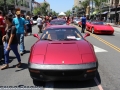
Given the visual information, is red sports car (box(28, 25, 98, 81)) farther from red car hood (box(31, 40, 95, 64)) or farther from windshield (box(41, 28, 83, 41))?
windshield (box(41, 28, 83, 41))

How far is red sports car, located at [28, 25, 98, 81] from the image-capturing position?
164 inches

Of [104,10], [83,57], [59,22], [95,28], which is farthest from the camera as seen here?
[104,10]

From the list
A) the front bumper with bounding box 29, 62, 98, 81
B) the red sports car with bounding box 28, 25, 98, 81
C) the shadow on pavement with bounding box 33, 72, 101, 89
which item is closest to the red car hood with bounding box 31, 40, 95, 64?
the red sports car with bounding box 28, 25, 98, 81

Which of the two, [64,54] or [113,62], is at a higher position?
[64,54]

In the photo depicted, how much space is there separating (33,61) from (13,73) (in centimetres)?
144

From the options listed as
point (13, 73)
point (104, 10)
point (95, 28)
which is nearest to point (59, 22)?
point (95, 28)

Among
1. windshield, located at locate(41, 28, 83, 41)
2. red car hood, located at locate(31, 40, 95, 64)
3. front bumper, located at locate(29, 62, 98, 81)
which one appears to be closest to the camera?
front bumper, located at locate(29, 62, 98, 81)

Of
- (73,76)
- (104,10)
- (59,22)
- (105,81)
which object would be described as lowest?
(105,81)

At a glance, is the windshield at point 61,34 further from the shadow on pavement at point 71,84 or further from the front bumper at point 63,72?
the front bumper at point 63,72

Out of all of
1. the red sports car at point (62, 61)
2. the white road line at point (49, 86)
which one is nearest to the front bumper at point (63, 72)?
the red sports car at point (62, 61)

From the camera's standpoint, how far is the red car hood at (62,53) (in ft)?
14.3

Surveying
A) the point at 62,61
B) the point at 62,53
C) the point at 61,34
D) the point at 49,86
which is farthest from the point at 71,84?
the point at 61,34

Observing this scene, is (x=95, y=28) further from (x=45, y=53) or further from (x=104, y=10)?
(x=104, y=10)

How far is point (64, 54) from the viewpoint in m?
4.57
